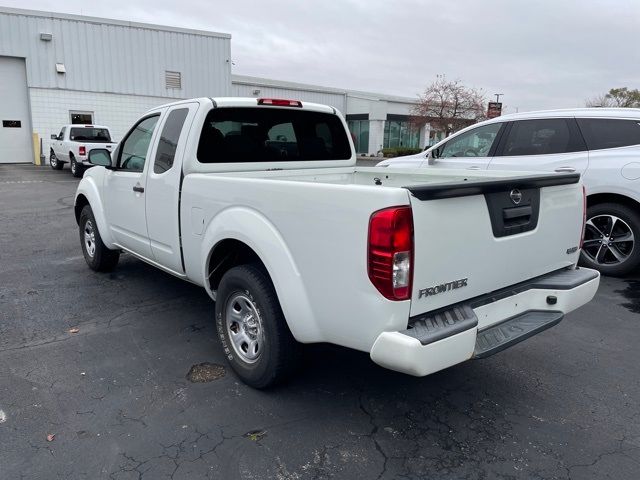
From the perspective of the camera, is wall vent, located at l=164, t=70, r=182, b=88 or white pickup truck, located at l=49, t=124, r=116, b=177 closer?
white pickup truck, located at l=49, t=124, r=116, b=177

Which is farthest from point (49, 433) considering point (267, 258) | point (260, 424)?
point (267, 258)

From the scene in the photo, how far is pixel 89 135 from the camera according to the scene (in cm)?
1852

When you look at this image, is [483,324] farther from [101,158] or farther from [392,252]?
[101,158]

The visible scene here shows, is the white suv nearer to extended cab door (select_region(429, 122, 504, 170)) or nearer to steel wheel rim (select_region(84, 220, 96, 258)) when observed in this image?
extended cab door (select_region(429, 122, 504, 170))

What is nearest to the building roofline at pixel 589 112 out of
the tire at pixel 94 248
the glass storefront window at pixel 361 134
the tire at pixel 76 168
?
the tire at pixel 94 248

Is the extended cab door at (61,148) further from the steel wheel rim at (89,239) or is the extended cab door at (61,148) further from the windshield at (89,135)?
the steel wheel rim at (89,239)

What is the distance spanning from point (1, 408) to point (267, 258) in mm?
1923

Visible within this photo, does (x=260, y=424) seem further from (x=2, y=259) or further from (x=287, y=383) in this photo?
(x=2, y=259)

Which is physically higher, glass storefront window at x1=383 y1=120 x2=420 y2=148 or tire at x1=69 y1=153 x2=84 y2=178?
glass storefront window at x1=383 y1=120 x2=420 y2=148

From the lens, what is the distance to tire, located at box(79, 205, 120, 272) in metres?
5.69

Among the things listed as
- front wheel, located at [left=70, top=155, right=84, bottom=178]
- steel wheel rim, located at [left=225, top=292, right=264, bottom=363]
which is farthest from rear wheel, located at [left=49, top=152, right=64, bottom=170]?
steel wheel rim, located at [left=225, top=292, right=264, bottom=363]

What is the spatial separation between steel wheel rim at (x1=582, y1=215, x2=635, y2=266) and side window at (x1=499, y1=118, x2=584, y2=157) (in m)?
0.93

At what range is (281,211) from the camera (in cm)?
286

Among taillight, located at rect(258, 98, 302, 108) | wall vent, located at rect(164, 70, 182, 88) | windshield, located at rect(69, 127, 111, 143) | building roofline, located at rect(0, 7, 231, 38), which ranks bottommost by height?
windshield, located at rect(69, 127, 111, 143)
